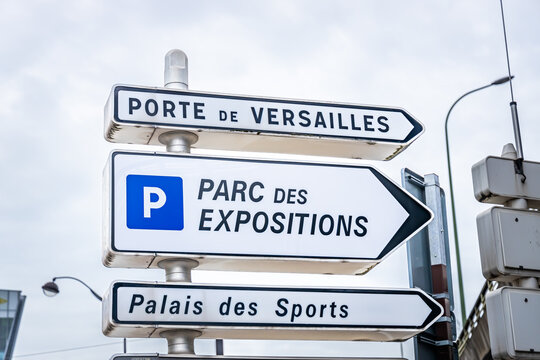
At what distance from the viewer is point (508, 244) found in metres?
4.93

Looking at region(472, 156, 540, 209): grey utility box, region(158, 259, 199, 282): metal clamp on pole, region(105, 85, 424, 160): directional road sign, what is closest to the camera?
region(158, 259, 199, 282): metal clamp on pole

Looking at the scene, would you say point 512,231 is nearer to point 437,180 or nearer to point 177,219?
point 437,180

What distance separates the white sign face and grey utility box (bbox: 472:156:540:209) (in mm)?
365

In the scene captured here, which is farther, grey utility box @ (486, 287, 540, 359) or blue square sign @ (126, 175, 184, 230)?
grey utility box @ (486, 287, 540, 359)

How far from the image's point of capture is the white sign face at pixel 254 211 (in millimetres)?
4492

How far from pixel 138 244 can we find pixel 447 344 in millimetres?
1754

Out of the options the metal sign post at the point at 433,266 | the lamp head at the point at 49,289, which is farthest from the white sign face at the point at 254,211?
the lamp head at the point at 49,289

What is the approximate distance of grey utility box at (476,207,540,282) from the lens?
4902 mm

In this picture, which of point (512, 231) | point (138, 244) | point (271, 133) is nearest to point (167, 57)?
point (271, 133)

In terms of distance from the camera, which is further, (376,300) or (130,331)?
(376,300)

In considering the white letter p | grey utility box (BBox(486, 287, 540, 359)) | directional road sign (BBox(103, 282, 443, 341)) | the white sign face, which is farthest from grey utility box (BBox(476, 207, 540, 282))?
the white letter p

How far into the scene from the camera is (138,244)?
14.5 feet

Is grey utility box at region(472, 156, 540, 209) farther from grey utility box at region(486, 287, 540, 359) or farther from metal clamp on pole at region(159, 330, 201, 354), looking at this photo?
metal clamp on pole at region(159, 330, 201, 354)

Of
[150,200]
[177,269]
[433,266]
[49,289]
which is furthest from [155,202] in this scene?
[49,289]
